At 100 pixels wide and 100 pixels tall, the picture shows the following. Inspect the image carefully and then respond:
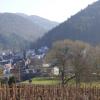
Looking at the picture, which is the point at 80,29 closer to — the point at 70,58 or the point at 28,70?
the point at 28,70

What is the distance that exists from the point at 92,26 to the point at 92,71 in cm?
10845

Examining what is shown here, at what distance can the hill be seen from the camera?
15738 cm

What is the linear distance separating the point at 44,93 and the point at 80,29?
153m

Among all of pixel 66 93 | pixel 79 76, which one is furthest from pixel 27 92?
pixel 79 76

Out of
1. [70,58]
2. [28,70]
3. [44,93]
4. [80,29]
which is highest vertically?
[80,29]

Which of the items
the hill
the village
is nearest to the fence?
the village

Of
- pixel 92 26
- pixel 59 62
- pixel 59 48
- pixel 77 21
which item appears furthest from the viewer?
pixel 77 21

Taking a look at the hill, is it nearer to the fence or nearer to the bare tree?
the bare tree

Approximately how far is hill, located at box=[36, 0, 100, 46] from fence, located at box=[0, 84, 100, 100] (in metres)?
133

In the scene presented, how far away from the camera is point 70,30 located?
168m

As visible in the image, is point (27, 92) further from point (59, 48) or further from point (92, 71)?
point (59, 48)

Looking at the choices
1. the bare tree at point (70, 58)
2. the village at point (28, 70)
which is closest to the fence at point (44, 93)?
the village at point (28, 70)

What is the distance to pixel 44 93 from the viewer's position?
11.6 m

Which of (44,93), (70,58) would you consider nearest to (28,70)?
(70,58)
